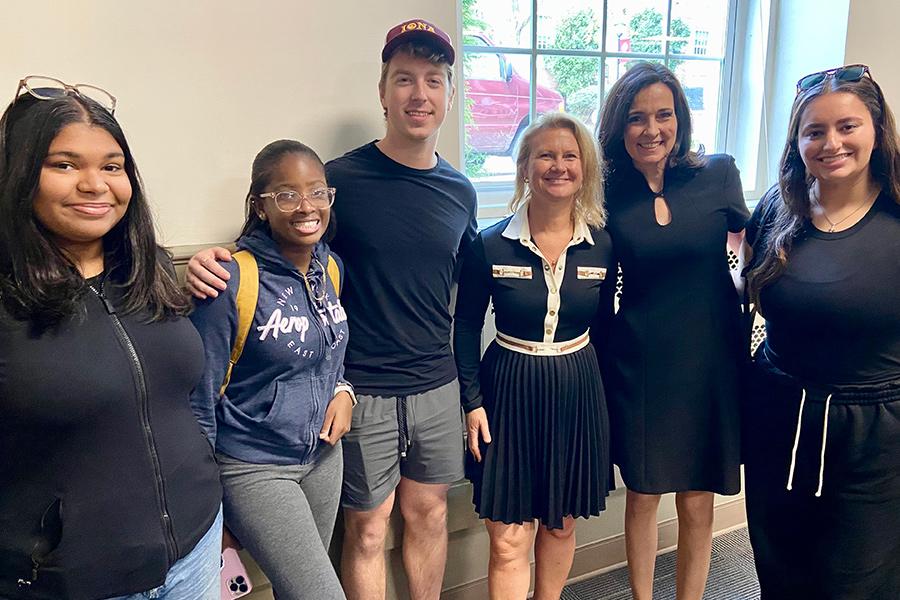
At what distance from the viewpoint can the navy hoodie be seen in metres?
1.17

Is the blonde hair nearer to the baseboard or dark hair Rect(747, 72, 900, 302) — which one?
dark hair Rect(747, 72, 900, 302)

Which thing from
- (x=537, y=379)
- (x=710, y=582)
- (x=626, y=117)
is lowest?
(x=710, y=582)

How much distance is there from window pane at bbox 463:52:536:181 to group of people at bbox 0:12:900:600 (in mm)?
580

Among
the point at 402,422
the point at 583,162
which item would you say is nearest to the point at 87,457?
the point at 402,422

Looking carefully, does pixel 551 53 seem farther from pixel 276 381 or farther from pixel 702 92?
pixel 276 381

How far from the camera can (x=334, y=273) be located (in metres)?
1.41

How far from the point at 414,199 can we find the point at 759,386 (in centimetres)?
96

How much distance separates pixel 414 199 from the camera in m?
1.50

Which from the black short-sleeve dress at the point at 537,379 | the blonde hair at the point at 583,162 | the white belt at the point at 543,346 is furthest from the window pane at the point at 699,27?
the white belt at the point at 543,346

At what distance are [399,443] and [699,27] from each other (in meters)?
2.01

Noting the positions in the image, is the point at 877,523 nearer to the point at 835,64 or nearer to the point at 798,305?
the point at 798,305

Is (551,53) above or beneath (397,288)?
above

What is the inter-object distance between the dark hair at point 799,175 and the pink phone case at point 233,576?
4.35 feet

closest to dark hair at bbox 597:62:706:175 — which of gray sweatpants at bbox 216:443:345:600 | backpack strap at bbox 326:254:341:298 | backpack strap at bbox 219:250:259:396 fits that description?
backpack strap at bbox 326:254:341:298
